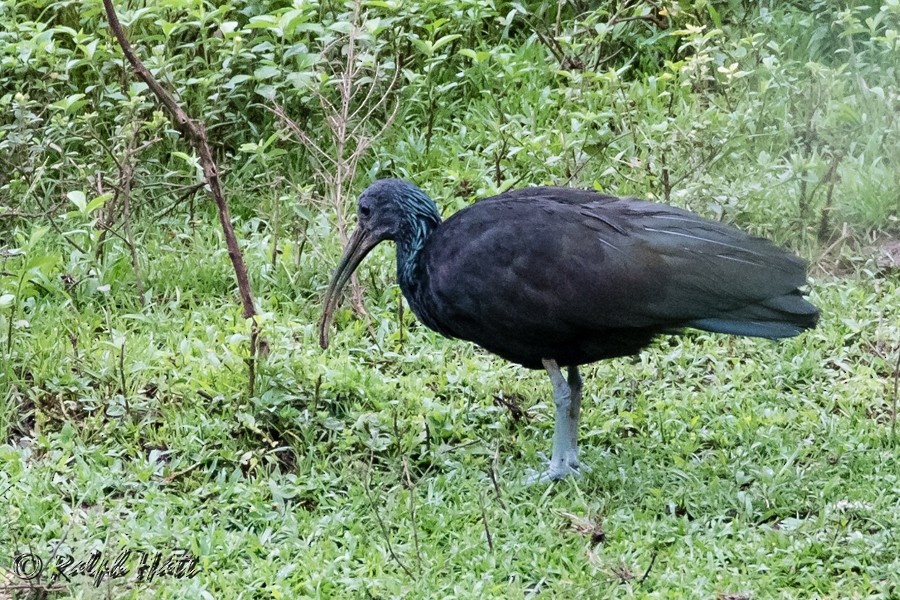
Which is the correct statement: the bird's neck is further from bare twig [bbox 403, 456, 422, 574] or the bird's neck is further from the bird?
bare twig [bbox 403, 456, 422, 574]

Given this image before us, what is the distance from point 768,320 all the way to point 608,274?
648 mm

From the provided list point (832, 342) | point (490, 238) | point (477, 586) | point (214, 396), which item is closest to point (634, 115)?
point (832, 342)

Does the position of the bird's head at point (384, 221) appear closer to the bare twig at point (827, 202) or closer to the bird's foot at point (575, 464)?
the bird's foot at point (575, 464)

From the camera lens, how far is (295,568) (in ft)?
14.9

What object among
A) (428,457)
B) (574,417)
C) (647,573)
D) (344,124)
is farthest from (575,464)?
(344,124)

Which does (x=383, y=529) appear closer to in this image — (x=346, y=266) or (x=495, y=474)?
(x=495, y=474)

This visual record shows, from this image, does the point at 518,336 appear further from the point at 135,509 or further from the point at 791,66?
the point at 791,66

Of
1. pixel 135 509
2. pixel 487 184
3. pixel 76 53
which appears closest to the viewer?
pixel 135 509

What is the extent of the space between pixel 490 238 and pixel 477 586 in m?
1.43

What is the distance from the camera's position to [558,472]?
5.19 meters

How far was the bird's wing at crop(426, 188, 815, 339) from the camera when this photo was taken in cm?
492

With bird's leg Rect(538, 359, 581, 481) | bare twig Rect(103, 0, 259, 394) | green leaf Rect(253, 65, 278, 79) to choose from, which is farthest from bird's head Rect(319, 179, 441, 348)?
green leaf Rect(253, 65, 278, 79)

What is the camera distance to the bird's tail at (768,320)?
16.1ft

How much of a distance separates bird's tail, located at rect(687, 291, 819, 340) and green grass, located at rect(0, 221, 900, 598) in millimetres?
587
